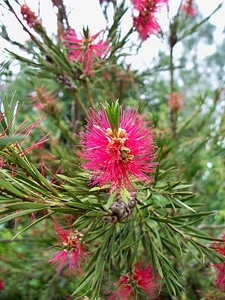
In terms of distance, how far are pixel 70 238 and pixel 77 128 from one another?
1.89ft

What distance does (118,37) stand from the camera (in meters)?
0.84

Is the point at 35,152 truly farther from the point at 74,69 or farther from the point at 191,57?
the point at 191,57

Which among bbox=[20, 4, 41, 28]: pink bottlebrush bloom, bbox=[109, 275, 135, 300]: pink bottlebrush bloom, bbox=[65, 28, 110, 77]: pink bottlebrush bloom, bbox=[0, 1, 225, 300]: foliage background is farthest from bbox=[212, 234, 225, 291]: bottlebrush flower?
bbox=[20, 4, 41, 28]: pink bottlebrush bloom

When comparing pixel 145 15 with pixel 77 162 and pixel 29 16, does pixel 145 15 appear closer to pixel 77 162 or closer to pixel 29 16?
pixel 29 16

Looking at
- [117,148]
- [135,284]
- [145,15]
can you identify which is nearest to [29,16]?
[145,15]

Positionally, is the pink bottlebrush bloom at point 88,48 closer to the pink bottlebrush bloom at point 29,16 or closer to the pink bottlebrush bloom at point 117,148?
the pink bottlebrush bloom at point 29,16

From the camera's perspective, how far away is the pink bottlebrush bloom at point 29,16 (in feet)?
2.68

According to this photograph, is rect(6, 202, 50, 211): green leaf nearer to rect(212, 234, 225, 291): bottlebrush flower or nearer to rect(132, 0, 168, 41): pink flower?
rect(212, 234, 225, 291): bottlebrush flower

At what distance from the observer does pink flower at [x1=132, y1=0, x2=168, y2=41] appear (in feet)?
2.71

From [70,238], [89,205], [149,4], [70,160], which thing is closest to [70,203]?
[89,205]

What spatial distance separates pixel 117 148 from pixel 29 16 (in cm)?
51

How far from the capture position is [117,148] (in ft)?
1.62

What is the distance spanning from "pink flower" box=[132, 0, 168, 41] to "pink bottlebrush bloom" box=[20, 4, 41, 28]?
9.5 inches

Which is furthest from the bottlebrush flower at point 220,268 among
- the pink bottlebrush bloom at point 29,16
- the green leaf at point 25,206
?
the pink bottlebrush bloom at point 29,16
